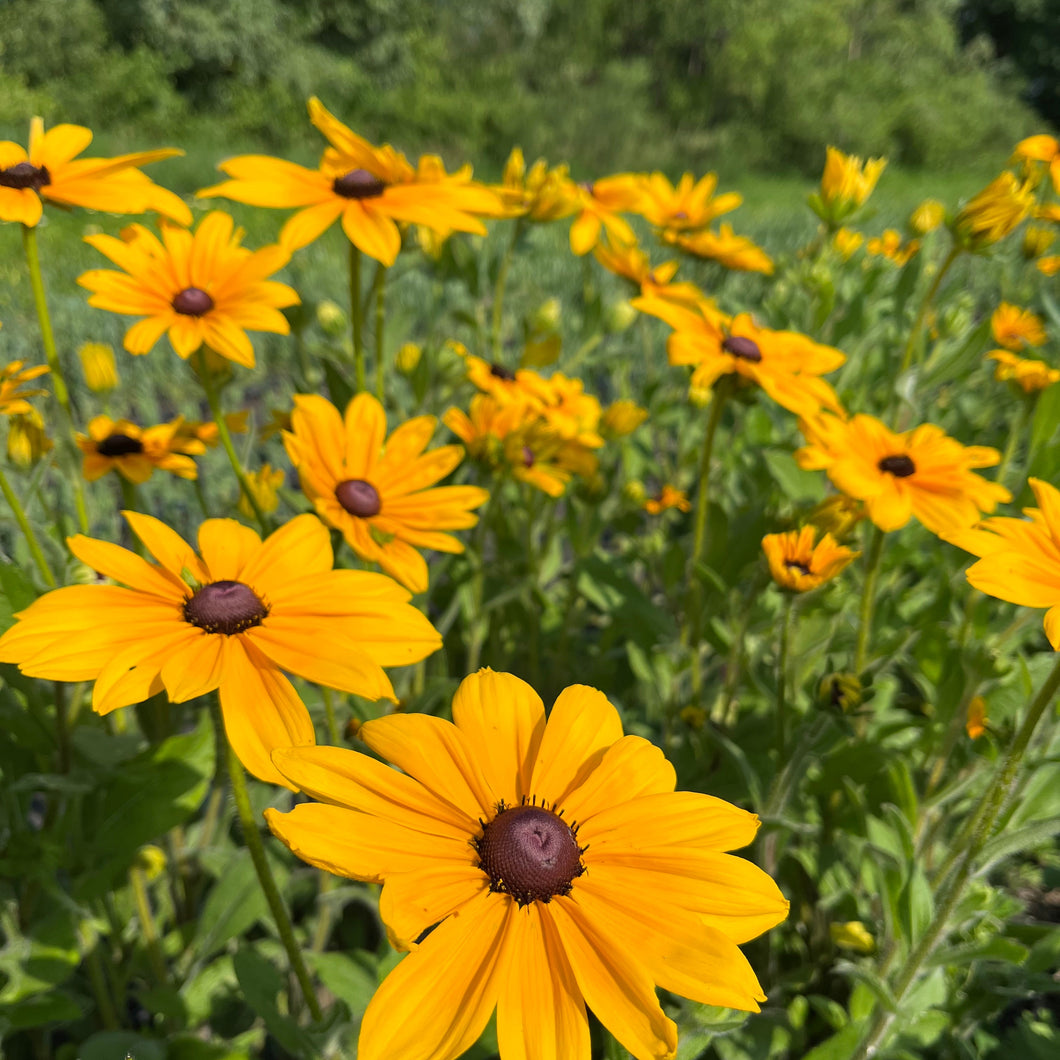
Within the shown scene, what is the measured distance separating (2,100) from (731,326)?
12.7 m

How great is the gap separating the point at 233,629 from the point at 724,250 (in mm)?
1383

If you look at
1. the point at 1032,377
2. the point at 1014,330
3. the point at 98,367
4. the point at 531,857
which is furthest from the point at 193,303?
the point at 1014,330

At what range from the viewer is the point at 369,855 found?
576mm

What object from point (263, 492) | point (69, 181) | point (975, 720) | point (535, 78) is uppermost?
point (69, 181)

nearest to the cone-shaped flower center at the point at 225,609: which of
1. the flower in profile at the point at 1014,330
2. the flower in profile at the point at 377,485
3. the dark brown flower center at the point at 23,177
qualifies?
the flower in profile at the point at 377,485

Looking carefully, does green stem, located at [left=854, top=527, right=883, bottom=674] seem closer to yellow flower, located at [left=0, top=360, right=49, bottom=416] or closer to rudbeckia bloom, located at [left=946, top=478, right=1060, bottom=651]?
rudbeckia bloom, located at [left=946, top=478, right=1060, bottom=651]

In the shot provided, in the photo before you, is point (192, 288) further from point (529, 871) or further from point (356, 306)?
point (529, 871)

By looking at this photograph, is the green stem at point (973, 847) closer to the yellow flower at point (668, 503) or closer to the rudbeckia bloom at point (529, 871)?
the rudbeckia bloom at point (529, 871)

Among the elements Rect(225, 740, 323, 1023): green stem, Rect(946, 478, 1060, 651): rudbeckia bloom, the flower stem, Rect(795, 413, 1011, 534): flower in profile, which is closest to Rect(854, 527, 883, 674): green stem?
Rect(795, 413, 1011, 534): flower in profile

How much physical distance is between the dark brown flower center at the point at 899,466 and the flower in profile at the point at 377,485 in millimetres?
547

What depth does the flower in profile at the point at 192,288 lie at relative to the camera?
98 centimetres

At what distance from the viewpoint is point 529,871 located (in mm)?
592

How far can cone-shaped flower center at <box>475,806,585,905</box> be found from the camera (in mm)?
593

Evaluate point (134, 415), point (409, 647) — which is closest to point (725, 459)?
point (409, 647)
